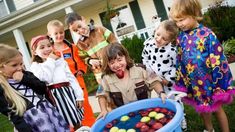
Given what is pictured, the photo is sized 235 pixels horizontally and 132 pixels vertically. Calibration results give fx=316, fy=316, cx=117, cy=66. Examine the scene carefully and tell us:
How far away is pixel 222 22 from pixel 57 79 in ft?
19.9

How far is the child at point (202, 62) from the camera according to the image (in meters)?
2.94

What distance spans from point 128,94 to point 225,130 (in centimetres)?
101

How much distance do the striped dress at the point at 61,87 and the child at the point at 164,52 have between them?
973 millimetres

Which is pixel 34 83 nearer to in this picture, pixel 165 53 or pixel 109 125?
pixel 109 125

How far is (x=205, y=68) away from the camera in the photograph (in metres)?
3.01

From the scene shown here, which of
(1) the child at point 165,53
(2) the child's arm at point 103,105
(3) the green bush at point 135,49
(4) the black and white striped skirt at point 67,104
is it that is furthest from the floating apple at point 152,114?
(3) the green bush at point 135,49

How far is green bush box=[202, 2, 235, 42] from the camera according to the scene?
838cm

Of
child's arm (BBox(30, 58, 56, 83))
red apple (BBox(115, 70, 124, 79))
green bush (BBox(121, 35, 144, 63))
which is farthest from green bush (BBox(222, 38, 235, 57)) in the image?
child's arm (BBox(30, 58, 56, 83))

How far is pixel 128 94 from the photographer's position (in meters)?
3.12

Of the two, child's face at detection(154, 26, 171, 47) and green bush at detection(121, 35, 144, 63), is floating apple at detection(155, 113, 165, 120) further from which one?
green bush at detection(121, 35, 144, 63)

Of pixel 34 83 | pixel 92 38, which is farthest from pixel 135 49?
pixel 34 83

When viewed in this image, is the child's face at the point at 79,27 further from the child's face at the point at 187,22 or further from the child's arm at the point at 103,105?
the child's face at the point at 187,22

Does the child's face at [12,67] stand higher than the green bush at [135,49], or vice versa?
the child's face at [12,67]

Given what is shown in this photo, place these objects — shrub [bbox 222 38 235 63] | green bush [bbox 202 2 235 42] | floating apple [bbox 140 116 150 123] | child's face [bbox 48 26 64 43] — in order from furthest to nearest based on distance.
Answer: green bush [bbox 202 2 235 42], shrub [bbox 222 38 235 63], child's face [bbox 48 26 64 43], floating apple [bbox 140 116 150 123]
